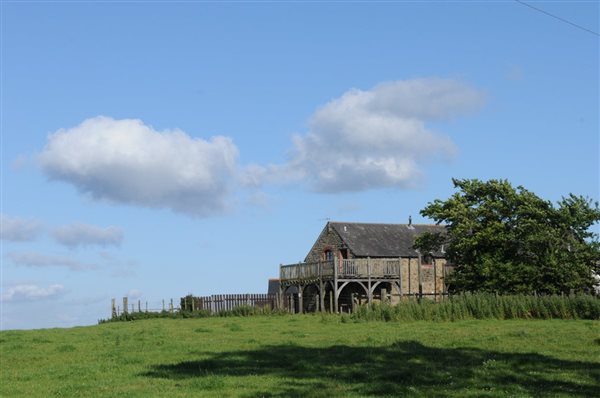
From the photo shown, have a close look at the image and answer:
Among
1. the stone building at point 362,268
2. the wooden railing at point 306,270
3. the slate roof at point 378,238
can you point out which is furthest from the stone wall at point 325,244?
the wooden railing at point 306,270

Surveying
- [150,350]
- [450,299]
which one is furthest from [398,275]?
[150,350]

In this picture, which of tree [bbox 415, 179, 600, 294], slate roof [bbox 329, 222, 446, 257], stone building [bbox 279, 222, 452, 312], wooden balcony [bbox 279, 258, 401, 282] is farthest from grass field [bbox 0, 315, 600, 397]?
slate roof [bbox 329, 222, 446, 257]

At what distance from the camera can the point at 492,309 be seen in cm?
3344

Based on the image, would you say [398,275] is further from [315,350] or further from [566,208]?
[315,350]

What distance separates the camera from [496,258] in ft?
144

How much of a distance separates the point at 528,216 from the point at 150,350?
2957 cm

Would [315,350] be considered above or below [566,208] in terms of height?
below

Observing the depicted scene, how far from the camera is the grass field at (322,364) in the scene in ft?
46.2

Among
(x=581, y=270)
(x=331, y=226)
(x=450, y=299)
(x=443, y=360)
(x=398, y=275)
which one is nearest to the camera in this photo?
(x=443, y=360)

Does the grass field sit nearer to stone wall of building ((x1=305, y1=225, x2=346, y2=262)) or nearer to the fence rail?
the fence rail

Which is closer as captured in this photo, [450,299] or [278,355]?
[278,355]

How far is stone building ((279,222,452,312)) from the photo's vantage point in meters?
52.0

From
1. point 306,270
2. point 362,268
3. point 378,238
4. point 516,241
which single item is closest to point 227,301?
point 306,270

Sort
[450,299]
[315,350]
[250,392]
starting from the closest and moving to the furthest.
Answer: [250,392] → [315,350] → [450,299]
